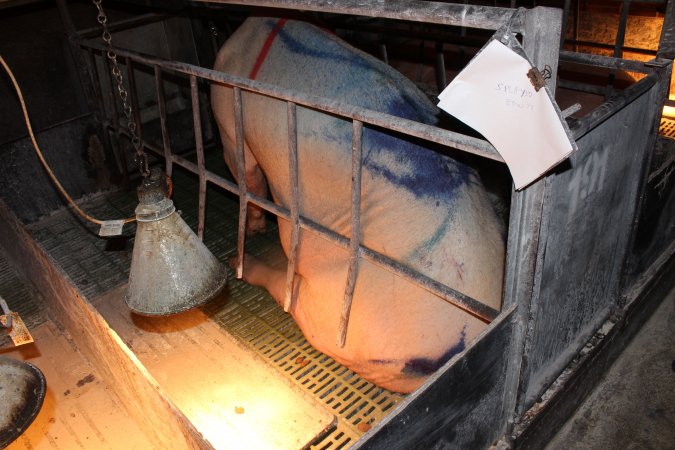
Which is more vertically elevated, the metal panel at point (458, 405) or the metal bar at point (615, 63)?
the metal bar at point (615, 63)

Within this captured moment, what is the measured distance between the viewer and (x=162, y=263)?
7.63ft

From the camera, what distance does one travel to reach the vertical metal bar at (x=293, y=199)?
9.26 feet

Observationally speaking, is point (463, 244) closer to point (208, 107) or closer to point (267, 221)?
point (267, 221)

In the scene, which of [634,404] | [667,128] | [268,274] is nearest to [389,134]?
[268,274]

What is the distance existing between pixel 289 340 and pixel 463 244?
4.50 feet

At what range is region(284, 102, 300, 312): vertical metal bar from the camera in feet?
9.26

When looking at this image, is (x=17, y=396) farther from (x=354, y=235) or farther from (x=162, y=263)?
(x=354, y=235)

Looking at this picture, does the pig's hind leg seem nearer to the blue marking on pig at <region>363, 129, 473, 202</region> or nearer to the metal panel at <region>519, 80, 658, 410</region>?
the blue marking on pig at <region>363, 129, 473, 202</region>

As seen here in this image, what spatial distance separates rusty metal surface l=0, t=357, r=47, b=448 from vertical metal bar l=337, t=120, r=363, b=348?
1470 millimetres

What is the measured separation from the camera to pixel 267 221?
4637 millimetres

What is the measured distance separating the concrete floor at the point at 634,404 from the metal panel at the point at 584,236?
0.61m

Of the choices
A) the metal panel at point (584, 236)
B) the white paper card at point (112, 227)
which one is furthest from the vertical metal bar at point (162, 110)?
the metal panel at point (584, 236)

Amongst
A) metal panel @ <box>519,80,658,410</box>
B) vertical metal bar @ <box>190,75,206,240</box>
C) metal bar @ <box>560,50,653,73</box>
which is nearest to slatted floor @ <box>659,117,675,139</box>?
metal panel @ <box>519,80,658,410</box>

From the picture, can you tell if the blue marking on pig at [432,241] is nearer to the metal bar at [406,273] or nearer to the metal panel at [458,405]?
the metal bar at [406,273]
